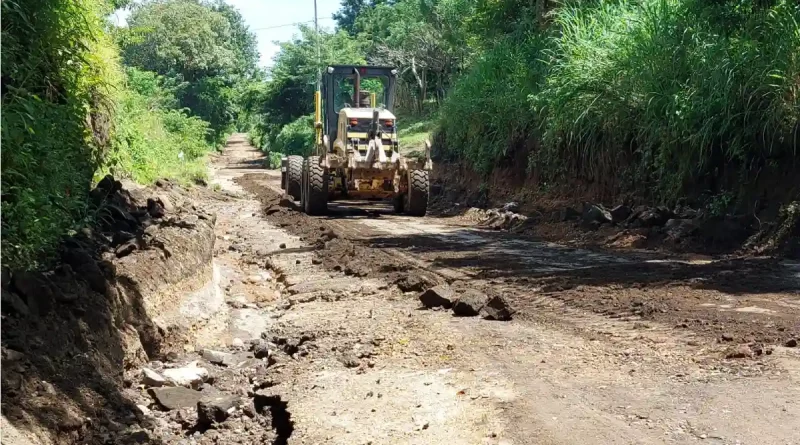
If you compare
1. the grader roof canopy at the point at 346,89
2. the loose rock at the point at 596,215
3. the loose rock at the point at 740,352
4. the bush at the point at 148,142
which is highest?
the grader roof canopy at the point at 346,89

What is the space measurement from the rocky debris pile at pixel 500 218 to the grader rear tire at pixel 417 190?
47.8 inches

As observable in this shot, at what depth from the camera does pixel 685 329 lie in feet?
23.2

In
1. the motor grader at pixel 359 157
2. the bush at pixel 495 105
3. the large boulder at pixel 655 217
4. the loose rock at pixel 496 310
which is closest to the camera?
the loose rock at pixel 496 310

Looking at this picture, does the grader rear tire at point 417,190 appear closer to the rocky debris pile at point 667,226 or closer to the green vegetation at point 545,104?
the green vegetation at point 545,104

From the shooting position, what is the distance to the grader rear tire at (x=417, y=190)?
18688 mm

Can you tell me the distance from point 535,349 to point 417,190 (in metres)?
12.2

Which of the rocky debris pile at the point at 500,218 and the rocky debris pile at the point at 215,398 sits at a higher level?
the rocky debris pile at the point at 215,398

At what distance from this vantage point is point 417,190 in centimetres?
1873

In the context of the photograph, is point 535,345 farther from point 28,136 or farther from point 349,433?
point 28,136

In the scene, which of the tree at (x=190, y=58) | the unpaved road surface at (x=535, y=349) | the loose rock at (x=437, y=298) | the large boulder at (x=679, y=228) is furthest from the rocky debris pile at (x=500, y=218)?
the tree at (x=190, y=58)

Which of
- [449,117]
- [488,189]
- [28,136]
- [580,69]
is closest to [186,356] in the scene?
[28,136]

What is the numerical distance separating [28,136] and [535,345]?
425 centimetres

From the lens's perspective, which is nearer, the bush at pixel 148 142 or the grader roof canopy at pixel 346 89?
the bush at pixel 148 142

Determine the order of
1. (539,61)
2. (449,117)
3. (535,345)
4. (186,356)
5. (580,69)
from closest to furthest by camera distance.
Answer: (535,345)
(186,356)
(580,69)
(539,61)
(449,117)
